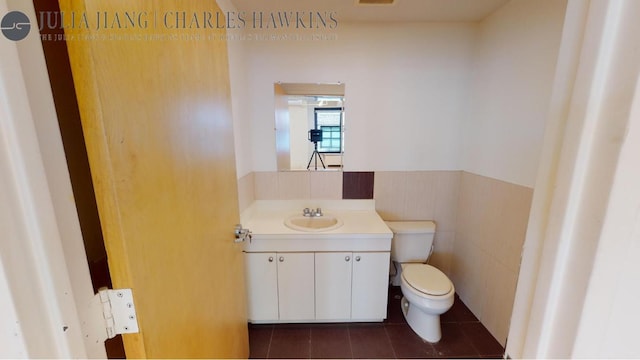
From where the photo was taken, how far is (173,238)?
667 millimetres

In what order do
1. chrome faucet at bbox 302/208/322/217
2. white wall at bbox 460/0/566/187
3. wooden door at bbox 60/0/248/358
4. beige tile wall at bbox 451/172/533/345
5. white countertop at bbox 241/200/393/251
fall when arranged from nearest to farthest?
wooden door at bbox 60/0/248/358 → white wall at bbox 460/0/566/187 → beige tile wall at bbox 451/172/533/345 → white countertop at bbox 241/200/393/251 → chrome faucet at bbox 302/208/322/217

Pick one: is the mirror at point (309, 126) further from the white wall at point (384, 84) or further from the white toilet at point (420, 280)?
the white toilet at point (420, 280)

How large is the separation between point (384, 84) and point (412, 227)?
44.7 inches

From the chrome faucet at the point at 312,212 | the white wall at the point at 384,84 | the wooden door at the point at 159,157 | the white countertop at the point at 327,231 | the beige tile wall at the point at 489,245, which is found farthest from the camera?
the chrome faucet at the point at 312,212

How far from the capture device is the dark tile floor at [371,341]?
1532 mm

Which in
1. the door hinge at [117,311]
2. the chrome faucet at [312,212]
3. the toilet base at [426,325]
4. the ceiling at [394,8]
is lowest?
the toilet base at [426,325]

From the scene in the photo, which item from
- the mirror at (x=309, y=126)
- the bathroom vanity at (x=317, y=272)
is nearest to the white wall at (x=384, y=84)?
the mirror at (x=309, y=126)

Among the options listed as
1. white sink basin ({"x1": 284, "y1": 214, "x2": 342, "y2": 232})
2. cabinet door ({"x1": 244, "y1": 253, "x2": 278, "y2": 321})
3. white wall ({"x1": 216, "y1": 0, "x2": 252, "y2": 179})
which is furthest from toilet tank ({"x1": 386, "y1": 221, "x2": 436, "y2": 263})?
white wall ({"x1": 216, "y1": 0, "x2": 252, "y2": 179})

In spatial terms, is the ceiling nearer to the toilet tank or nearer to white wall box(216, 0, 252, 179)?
white wall box(216, 0, 252, 179)

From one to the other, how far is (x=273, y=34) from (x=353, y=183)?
50.1 inches

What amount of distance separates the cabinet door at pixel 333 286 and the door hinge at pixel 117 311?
46.5 inches

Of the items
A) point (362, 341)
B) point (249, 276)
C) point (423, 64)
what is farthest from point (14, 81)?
point (423, 64)

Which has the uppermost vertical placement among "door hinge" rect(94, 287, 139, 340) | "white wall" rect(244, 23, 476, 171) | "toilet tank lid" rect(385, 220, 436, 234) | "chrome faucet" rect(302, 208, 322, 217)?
"white wall" rect(244, 23, 476, 171)

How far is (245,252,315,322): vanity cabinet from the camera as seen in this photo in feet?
5.33
